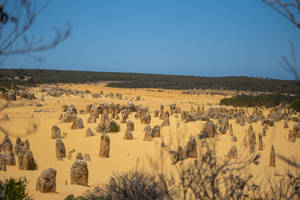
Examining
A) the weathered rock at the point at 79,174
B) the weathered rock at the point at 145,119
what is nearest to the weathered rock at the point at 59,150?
the weathered rock at the point at 79,174

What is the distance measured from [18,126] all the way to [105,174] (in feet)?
26.0

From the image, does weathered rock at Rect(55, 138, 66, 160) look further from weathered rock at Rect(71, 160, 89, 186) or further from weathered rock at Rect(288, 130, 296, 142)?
weathered rock at Rect(288, 130, 296, 142)

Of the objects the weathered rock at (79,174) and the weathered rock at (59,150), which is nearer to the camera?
the weathered rock at (79,174)


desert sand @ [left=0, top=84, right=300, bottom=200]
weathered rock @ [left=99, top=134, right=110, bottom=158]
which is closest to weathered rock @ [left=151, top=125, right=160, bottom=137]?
desert sand @ [left=0, top=84, right=300, bottom=200]

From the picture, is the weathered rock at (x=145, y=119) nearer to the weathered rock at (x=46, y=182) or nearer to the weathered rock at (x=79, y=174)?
the weathered rock at (x=79, y=174)

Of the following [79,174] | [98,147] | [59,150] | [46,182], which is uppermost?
[46,182]

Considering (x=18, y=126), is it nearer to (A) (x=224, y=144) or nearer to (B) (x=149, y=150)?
(B) (x=149, y=150)

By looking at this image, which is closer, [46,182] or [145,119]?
[46,182]

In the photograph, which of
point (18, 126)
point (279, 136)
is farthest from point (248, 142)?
point (18, 126)

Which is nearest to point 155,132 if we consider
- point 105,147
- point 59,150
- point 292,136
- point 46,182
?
point 105,147

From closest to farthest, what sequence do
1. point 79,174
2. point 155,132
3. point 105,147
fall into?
1. point 79,174
2. point 105,147
3. point 155,132

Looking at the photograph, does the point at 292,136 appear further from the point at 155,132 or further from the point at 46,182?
the point at 46,182

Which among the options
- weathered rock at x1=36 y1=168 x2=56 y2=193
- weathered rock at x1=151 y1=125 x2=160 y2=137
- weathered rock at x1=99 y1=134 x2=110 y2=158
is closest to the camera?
weathered rock at x1=36 y1=168 x2=56 y2=193

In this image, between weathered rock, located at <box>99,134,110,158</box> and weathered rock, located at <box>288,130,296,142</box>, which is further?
weathered rock, located at <box>288,130,296,142</box>
